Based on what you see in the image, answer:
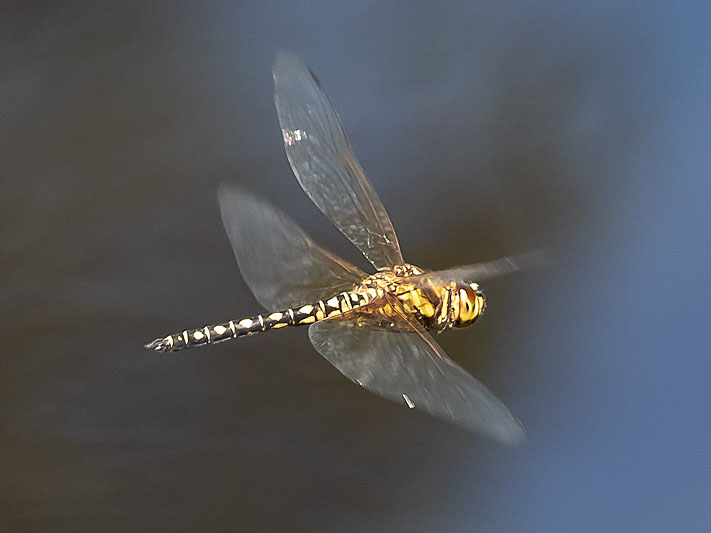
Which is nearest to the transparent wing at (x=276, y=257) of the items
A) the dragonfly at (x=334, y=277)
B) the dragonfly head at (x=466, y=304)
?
the dragonfly at (x=334, y=277)

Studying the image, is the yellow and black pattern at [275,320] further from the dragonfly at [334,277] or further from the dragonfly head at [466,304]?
the dragonfly head at [466,304]

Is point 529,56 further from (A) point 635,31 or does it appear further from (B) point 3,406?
(B) point 3,406

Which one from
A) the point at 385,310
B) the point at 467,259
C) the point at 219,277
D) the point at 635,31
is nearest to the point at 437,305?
the point at 385,310

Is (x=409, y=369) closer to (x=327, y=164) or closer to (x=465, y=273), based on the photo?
(x=465, y=273)

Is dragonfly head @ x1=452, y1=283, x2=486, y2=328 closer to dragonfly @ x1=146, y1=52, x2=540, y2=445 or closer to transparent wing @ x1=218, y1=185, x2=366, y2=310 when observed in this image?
dragonfly @ x1=146, y1=52, x2=540, y2=445

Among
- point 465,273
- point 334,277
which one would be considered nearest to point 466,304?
point 465,273

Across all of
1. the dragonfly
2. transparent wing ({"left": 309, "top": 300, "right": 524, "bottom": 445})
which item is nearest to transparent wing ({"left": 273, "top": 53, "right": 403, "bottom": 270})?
the dragonfly
